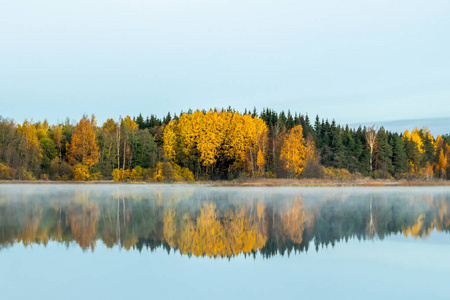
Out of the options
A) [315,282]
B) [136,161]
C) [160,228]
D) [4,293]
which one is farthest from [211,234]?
[136,161]

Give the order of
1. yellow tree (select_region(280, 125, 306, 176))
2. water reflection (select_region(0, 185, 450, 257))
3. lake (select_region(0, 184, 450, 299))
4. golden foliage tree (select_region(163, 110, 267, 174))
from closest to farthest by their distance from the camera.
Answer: lake (select_region(0, 184, 450, 299)), water reflection (select_region(0, 185, 450, 257)), yellow tree (select_region(280, 125, 306, 176)), golden foliage tree (select_region(163, 110, 267, 174))

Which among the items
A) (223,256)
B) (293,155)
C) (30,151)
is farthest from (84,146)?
(223,256)

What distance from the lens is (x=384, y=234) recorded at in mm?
13578

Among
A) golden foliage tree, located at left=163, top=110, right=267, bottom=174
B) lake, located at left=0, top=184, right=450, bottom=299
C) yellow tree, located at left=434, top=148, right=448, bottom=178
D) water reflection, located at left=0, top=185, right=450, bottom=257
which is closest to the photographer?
lake, located at left=0, top=184, right=450, bottom=299

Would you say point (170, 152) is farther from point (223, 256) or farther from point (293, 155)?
point (223, 256)

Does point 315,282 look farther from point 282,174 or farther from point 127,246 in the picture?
point 282,174

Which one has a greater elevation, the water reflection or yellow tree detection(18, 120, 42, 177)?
yellow tree detection(18, 120, 42, 177)

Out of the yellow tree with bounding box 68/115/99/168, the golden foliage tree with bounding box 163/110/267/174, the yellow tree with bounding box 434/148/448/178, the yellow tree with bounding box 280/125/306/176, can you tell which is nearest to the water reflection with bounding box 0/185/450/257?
the yellow tree with bounding box 280/125/306/176

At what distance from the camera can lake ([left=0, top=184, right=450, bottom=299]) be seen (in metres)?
7.58

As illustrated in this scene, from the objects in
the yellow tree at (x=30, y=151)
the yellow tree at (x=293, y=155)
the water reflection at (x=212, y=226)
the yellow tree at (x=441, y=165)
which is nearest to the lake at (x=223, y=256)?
the water reflection at (x=212, y=226)

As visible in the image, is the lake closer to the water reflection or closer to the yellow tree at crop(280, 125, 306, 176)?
the water reflection

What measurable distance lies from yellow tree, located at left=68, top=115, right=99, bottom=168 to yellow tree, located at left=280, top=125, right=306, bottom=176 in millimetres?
26500

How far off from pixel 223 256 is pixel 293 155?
48.3m

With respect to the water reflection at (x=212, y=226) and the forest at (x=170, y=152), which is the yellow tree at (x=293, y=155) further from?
the water reflection at (x=212, y=226)
